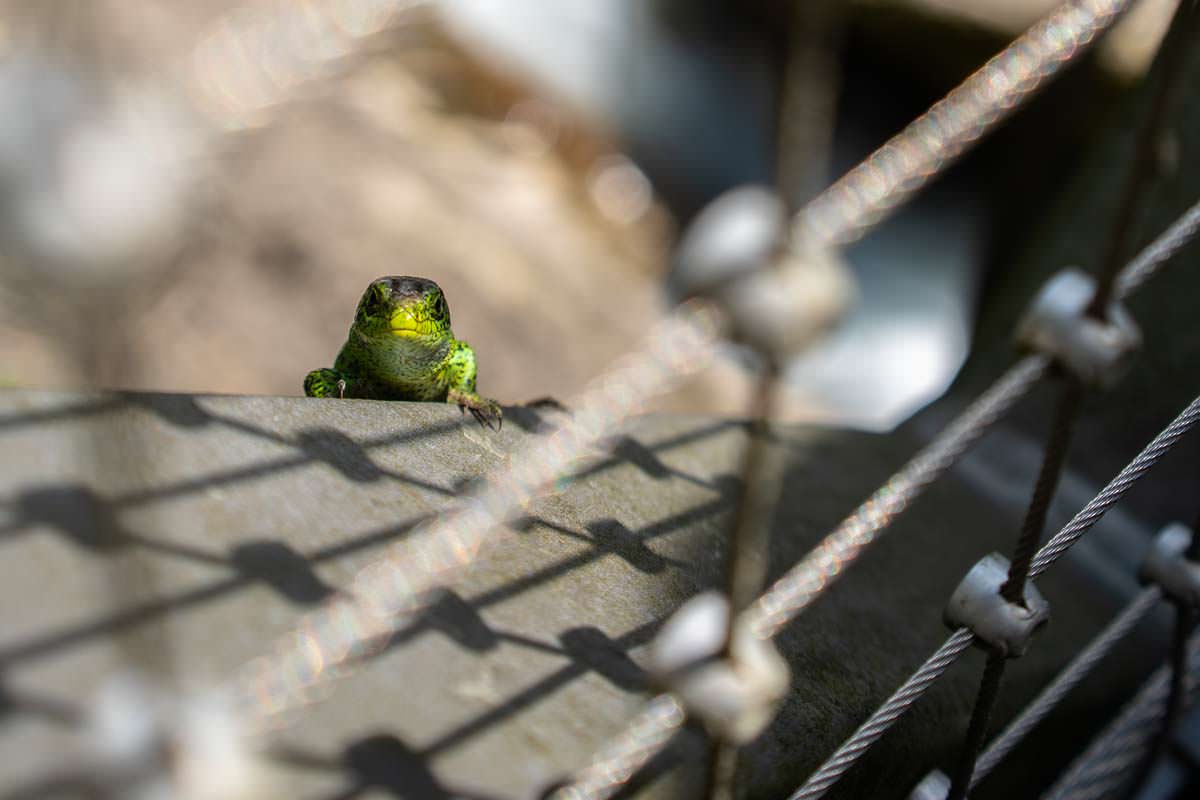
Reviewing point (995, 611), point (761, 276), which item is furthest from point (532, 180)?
point (761, 276)

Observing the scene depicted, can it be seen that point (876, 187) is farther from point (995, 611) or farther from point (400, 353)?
point (400, 353)

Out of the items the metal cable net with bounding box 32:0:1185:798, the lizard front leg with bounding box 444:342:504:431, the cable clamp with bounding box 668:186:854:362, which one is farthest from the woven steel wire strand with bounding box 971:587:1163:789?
the lizard front leg with bounding box 444:342:504:431

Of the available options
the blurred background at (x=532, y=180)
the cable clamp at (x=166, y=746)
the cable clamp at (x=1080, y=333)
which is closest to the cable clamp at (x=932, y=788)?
the cable clamp at (x=1080, y=333)

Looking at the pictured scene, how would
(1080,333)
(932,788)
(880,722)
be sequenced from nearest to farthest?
(1080,333) → (880,722) → (932,788)

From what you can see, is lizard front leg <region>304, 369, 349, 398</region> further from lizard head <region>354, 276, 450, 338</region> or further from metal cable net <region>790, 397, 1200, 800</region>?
metal cable net <region>790, 397, 1200, 800</region>

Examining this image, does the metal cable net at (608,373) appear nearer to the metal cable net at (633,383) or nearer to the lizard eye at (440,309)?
the metal cable net at (633,383)
